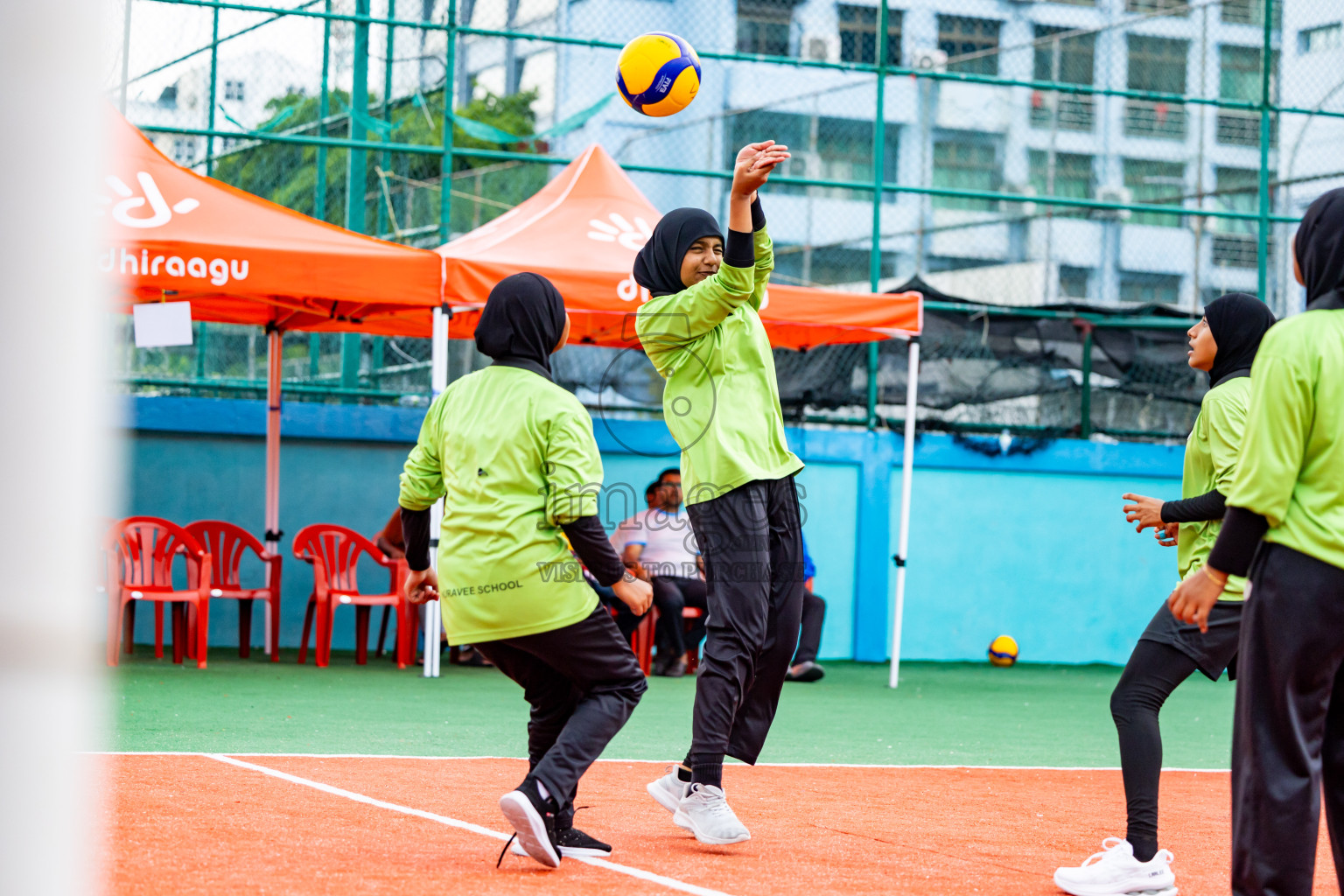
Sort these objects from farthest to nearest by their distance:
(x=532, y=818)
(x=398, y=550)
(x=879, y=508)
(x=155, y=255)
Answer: (x=879, y=508), (x=398, y=550), (x=155, y=255), (x=532, y=818)

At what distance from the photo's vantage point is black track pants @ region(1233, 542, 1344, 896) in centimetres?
317

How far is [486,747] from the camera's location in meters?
6.92

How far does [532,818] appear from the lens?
403 cm

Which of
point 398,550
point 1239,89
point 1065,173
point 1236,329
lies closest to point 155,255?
point 398,550

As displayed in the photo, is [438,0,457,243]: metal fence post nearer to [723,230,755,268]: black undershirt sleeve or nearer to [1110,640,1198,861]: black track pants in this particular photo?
[723,230,755,268]: black undershirt sleeve

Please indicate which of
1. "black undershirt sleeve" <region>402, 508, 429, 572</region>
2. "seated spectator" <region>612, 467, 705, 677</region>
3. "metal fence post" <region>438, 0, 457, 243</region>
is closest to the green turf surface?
"seated spectator" <region>612, 467, 705, 677</region>

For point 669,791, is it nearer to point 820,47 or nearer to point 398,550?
point 398,550

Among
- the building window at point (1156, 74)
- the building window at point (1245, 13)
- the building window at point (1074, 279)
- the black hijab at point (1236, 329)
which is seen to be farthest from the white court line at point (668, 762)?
the building window at point (1156, 74)

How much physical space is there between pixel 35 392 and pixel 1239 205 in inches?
1168

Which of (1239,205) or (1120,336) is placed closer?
(1120,336)

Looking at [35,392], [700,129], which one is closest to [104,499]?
[35,392]

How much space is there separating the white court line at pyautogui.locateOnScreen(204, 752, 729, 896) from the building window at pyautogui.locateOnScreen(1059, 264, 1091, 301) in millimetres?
30975

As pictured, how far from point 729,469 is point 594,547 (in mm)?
646

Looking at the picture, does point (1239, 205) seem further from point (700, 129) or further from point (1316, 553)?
point (1316, 553)
